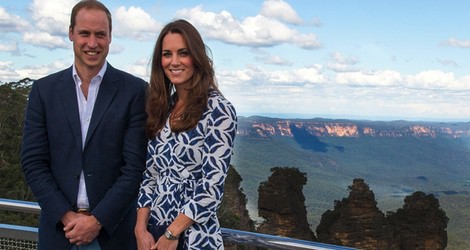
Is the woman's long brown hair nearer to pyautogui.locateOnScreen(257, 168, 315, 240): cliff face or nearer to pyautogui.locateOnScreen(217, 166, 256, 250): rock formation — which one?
pyautogui.locateOnScreen(217, 166, 256, 250): rock formation

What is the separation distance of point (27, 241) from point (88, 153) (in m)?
0.88

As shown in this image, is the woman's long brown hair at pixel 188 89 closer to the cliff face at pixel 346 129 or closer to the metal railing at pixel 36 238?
the metal railing at pixel 36 238

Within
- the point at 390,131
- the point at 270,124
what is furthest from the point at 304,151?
the point at 390,131

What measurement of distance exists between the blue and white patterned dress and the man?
16 centimetres

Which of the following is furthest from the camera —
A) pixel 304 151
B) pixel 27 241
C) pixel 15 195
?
pixel 304 151

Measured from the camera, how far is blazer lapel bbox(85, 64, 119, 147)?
2.38 m

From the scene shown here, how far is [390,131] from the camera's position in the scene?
10306cm

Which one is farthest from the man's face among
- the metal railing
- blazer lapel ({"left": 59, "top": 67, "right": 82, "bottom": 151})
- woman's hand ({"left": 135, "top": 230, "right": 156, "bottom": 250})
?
the metal railing

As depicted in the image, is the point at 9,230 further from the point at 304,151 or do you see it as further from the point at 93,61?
the point at 304,151

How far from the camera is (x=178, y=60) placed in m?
2.22

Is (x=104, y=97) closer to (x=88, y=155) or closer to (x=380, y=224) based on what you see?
(x=88, y=155)

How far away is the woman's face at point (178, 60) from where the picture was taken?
2.22 m

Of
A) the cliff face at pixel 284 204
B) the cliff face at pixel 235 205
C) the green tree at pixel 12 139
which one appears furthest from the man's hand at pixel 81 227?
the cliff face at pixel 284 204

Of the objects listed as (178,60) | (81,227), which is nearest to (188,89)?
(178,60)
